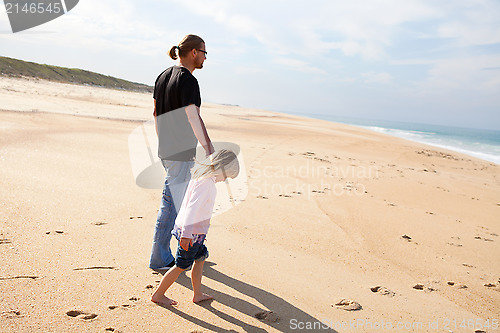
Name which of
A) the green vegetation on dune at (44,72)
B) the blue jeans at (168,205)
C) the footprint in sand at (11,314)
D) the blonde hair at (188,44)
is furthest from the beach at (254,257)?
the green vegetation on dune at (44,72)

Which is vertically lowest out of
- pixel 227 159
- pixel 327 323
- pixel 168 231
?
pixel 327 323

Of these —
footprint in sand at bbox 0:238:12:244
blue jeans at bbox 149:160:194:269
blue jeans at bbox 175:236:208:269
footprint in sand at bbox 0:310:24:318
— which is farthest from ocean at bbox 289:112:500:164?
footprint in sand at bbox 0:310:24:318

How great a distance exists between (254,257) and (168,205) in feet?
3.85

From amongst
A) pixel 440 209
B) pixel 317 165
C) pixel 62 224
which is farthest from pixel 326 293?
pixel 317 165

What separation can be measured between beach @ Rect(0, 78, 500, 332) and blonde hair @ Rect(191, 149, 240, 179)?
1087 mm

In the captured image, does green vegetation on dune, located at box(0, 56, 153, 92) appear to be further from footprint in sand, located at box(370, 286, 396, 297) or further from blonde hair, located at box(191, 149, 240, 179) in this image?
footprint in sand, located at box(370, 286, 396, 297)

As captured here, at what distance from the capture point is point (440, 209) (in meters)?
6.59

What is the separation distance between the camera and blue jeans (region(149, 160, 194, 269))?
10.1 feet

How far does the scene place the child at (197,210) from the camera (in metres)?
2.59

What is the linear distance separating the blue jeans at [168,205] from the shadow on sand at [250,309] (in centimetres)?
29

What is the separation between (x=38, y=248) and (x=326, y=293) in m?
2.76

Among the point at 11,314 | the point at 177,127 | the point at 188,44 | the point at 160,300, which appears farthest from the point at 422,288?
the point at 11,314

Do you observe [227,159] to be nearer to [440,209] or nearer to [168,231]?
[168,231]

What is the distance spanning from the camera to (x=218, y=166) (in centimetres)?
261
